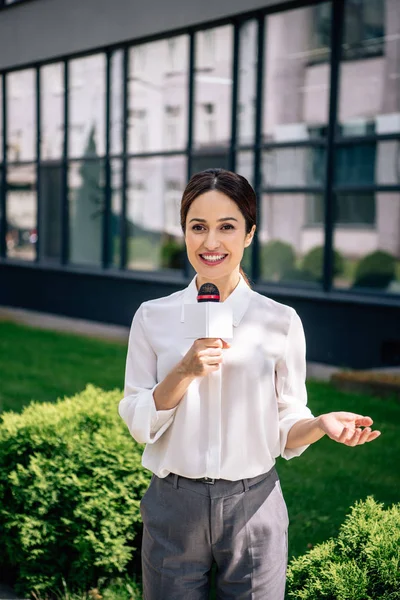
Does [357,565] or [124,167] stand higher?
[124,167]

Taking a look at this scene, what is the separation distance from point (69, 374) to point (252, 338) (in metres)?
7.83

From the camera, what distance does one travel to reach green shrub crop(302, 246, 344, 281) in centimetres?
1087

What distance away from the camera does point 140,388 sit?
7.98ft

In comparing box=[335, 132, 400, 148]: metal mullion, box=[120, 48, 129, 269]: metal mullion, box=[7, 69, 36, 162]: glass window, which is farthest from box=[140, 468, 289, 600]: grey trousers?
box=[7, 69, 36, 162]: glass window

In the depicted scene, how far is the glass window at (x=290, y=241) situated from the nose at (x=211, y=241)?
28.9ft

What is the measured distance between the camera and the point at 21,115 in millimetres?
16656

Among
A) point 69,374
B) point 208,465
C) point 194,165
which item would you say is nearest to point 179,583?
point 208,465

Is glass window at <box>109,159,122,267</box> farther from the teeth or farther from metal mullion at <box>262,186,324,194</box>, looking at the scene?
the teeth

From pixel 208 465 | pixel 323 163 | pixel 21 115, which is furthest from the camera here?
pixel 21 115

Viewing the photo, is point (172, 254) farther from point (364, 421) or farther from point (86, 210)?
point (364, 421)

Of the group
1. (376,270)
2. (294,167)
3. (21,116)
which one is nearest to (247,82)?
(294,167)

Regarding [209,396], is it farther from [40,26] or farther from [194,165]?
[40,26]

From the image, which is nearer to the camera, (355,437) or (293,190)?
(355,437)

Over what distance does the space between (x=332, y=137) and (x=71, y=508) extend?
7.70 metres
